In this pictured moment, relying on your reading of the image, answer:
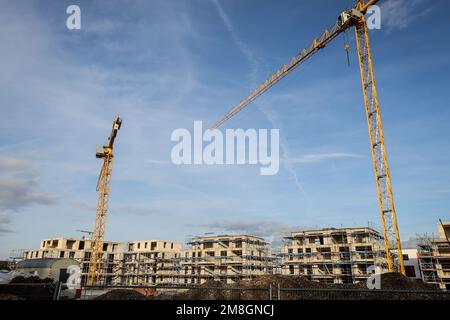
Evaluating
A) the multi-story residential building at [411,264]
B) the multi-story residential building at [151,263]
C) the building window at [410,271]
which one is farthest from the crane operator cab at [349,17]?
the multi-story residential building at [151,263]

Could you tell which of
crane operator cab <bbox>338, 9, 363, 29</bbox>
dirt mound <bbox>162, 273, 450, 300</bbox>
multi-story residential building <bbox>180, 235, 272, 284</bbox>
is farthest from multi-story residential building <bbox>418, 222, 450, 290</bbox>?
crane operator cab <bbox>338, 9, 363, 29</bbox>

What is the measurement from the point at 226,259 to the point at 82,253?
3800 cm

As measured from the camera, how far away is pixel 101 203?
60.0 meters

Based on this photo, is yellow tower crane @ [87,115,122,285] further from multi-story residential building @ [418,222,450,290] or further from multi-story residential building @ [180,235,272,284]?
multi-story residential building @ [418,222,450,290]

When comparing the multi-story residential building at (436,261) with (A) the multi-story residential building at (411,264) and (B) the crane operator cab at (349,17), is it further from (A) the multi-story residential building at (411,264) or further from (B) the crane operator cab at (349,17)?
(B) the crane operator cab at (349,17)

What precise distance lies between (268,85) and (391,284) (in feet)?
134

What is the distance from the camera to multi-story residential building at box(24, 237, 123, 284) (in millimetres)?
76375

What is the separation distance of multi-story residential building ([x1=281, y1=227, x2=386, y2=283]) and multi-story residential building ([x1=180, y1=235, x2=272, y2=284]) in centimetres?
686

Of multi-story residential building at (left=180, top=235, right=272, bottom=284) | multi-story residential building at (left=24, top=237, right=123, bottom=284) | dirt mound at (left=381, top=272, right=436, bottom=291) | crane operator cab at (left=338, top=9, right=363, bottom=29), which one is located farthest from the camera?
multi-story residential building at (left=24, top=237, right=123, bottom=284)

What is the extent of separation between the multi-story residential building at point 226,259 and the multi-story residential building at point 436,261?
94.4 feet

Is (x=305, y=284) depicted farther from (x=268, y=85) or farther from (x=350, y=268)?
(x=268, y=85)

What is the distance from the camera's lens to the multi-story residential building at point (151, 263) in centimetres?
7181

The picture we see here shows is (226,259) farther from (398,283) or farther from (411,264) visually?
(398,283)
